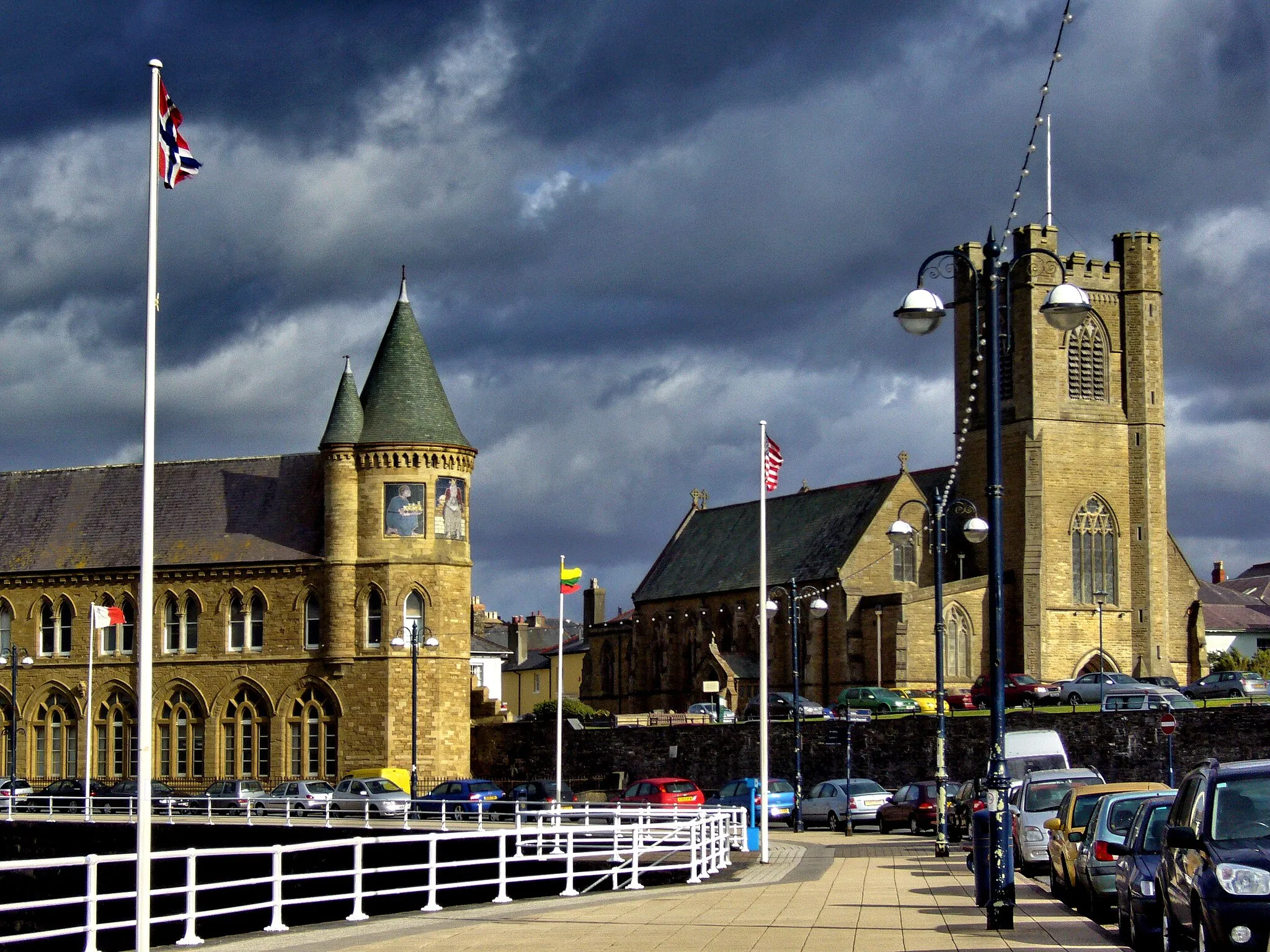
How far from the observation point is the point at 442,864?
2405 centimetres

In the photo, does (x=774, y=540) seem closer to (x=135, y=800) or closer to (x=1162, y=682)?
(x=1162, y=682)

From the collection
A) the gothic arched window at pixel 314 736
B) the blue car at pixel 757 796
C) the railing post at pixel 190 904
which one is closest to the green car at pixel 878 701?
the blue car at pixel 757 796

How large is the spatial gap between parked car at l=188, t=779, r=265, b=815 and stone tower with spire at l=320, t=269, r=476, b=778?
6607 millimetres

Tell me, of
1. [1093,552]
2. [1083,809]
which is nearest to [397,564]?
[1093,552]

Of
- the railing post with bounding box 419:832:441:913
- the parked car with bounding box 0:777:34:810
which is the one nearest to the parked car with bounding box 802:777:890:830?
the parked car with bounding box 0:777:34:810

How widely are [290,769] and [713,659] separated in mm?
24949

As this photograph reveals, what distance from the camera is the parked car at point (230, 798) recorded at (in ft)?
174

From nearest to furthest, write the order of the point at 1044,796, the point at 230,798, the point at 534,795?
the point at 1044,796 → the point at 230,798 → the point at 534,795

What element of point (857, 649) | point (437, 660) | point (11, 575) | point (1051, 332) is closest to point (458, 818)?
point (437, 660)

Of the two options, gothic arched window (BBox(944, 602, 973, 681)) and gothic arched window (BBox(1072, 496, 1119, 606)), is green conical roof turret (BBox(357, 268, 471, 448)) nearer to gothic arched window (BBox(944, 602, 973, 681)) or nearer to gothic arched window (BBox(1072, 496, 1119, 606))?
gothic arched window (BBox(944, 602, 973, 681))

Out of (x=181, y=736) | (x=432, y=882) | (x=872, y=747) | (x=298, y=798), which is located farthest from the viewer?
(x=181, y=736)

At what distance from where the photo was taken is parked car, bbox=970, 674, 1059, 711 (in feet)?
203

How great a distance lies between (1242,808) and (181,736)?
200 feet

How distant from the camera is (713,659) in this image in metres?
87.6
